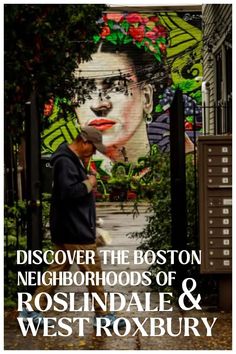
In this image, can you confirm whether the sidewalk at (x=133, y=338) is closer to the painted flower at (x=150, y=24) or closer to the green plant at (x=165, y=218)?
the green plant at (x=165, y=218)

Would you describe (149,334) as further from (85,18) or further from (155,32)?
(155,32)

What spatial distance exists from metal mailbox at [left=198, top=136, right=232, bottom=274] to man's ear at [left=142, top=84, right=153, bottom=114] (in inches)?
751

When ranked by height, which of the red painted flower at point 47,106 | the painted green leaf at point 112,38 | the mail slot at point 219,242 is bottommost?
the mail slot at point 219,242

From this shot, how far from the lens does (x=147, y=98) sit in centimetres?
2622

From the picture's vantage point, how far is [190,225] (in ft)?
26.4

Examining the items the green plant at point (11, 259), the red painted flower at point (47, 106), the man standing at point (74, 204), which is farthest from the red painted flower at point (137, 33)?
the man standing at point (74, 204)

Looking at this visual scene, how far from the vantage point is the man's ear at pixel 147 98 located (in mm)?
26094

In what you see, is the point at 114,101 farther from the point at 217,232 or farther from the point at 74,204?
the point at 74,204

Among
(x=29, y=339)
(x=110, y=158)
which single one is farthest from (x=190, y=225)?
(x=110, y=158)

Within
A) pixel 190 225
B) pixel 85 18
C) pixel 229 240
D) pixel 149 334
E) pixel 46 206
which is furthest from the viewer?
pixel 46 206

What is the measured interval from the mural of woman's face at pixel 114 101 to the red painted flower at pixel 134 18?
121 centimetres

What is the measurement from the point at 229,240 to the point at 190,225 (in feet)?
3.38

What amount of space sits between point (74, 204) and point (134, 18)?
21019mm

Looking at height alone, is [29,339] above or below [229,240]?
below
